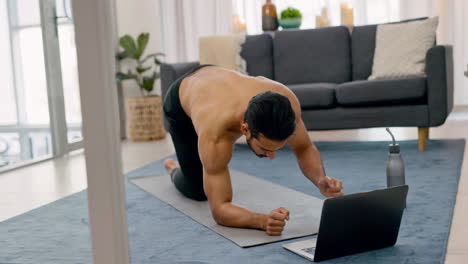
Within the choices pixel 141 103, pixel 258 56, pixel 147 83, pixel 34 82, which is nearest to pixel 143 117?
pixel 141 103

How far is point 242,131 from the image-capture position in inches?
74.7

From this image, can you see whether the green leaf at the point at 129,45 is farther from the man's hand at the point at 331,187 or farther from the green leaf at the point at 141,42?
the man's hand at the point at 331,187

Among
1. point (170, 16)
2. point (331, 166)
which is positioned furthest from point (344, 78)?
point (170, 16)

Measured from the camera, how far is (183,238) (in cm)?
209

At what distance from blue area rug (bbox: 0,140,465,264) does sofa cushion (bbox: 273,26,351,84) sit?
64 centimetres

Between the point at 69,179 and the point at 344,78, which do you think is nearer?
the point at 69,179

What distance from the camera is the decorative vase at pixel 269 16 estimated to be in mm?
4926

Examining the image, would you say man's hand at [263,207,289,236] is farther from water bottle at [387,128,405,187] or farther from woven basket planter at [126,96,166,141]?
woven basket planter at [126,96,166,141]

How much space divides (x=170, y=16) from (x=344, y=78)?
2.58 metres

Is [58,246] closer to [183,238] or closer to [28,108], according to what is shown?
[28,108]

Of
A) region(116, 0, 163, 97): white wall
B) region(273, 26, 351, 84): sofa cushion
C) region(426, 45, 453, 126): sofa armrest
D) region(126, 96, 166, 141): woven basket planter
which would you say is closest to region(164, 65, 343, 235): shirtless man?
region(426, 45, 453, 126): sofa armrest

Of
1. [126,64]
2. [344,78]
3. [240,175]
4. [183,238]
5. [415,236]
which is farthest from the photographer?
[126,64]

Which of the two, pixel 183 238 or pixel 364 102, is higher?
pixel 364 102

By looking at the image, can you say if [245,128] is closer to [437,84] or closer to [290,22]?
[437,84]
